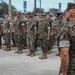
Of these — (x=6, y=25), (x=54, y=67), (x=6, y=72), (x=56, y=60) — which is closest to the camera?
(x=6, y=72)

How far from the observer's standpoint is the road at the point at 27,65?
8352 millimetres

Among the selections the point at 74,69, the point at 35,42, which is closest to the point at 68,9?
the point at 74,69

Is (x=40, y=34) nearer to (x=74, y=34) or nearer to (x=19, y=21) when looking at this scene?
(x=19, y=21)

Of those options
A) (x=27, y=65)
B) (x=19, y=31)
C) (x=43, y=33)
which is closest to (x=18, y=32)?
(x=19, y=31)

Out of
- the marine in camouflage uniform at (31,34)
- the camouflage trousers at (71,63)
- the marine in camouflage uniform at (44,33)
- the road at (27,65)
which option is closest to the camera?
the camouflage trousers at (71,63)

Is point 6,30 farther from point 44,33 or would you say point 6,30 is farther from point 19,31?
point 44,33

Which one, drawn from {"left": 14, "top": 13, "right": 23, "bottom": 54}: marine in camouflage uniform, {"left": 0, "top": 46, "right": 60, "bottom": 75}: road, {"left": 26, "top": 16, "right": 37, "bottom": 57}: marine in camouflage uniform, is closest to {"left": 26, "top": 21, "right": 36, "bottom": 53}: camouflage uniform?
{"left": 26, "top": 16, "right": 37, "bottom": 57}: marine in camouflage uniform

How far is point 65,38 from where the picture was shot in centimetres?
351

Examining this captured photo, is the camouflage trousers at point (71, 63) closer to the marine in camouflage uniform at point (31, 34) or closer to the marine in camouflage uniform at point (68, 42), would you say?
the marine in camouflage uniform at point (68, 42)

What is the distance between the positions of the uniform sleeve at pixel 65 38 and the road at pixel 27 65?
4.73 m

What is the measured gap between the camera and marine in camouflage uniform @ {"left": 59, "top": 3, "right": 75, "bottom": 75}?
346cm

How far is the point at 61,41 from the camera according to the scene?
351 centimetres

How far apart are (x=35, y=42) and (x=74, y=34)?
337 inches

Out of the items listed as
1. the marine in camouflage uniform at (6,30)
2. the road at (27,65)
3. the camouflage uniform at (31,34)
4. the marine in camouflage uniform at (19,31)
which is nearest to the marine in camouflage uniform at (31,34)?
the camouflage uniform at (31,34)
